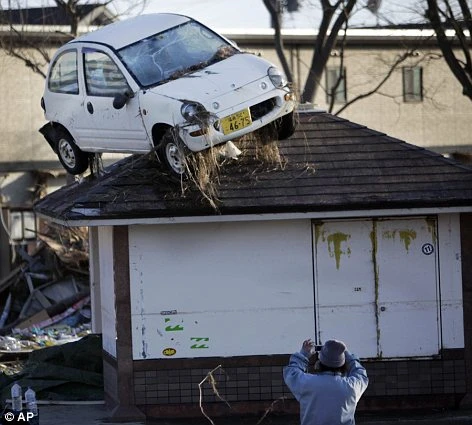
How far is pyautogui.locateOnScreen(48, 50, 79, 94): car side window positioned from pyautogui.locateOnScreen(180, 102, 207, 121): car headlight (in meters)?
2.23

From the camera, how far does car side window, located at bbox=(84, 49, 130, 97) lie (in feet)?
43.3

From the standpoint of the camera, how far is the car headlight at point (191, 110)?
39.7ft

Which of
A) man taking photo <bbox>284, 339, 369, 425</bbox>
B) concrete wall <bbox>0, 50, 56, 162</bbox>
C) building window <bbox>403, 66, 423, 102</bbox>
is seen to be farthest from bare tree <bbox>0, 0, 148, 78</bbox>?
man taking photo <bbox>284, 339, 369, 425</bbox>

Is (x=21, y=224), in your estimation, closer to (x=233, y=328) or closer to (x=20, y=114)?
(x=20, y=114)

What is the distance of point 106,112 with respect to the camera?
13391mm

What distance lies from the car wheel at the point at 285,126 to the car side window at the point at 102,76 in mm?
1755

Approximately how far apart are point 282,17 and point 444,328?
1668cm

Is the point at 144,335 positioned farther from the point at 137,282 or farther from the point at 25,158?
the point at 25,158

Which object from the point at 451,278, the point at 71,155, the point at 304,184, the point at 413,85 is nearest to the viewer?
the point at 304,184

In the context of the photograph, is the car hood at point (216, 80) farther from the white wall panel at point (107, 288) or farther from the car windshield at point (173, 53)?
the white wall panel at point (107, 288)

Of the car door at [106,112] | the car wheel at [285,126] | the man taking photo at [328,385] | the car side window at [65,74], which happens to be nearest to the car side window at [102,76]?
the car door at [106,112]

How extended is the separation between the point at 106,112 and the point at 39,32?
1777 centimetres

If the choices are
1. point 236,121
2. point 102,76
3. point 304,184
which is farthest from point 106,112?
point 304,184

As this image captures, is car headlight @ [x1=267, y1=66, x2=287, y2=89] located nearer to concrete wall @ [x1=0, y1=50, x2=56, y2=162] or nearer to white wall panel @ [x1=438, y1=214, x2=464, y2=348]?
white wall panel @ [x1=438, y1=214, x2=464, y2=348]
